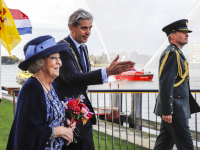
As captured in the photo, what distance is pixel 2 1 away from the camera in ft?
34.4

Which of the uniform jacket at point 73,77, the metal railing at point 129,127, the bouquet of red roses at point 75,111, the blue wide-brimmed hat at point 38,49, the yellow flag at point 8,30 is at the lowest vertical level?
the metal railing at point 129,127

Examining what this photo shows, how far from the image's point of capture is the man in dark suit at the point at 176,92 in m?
3.25

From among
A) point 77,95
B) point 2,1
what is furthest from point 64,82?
point 2,1

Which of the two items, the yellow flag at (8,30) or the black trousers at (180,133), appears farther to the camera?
the yellow flag at (8,30)

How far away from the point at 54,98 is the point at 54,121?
16 cm

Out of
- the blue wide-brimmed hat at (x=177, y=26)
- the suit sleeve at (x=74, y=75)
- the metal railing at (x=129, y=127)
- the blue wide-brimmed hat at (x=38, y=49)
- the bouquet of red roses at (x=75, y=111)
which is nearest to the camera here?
the blue wide-brimmed hat at (x=38, y=49)

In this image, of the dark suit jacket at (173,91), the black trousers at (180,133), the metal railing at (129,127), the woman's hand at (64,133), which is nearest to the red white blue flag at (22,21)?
the metal railing at (129,127)

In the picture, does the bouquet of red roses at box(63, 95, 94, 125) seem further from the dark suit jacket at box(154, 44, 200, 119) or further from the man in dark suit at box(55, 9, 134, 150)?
the dark suit jacket at box(154, 44, 200, 119)

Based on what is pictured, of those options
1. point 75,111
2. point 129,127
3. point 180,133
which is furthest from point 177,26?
point 129,127

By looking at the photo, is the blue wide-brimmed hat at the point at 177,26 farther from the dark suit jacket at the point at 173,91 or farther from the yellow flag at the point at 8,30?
the yellow flag at the point at 8,30

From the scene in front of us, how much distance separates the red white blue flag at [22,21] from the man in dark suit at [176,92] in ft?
34.2

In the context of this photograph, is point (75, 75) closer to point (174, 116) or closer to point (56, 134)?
point (56, 134)

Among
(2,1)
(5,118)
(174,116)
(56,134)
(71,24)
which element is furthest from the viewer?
(2,1)

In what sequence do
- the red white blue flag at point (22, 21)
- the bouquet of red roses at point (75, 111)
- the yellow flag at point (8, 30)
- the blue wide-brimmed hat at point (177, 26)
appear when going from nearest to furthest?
the bouquet of red roses at point (75, 111) → the blue wide-brimmed hat at point (177, 26) → the yellow flag at point (8, 30) → the red white blue flag at point (22, 21)
